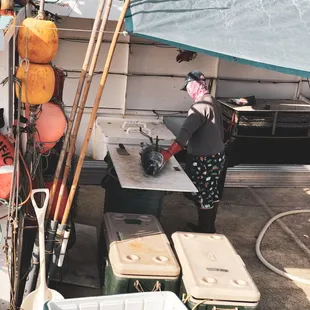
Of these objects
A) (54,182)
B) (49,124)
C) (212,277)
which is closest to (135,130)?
(49,124)

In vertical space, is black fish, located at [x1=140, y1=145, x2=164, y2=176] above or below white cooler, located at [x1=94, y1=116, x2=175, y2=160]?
above

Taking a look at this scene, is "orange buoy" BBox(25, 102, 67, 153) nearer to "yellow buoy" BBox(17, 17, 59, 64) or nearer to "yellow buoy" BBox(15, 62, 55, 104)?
"yellow buoy" BBox(15, 62, 55, 104)

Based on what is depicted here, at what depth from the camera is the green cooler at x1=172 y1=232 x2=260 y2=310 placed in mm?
3943

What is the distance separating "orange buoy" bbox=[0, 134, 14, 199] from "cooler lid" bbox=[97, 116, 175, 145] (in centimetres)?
270

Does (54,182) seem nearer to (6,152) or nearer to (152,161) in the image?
(6,152)

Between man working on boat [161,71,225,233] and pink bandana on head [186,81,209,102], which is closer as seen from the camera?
man working on boat [161,71,225,233]

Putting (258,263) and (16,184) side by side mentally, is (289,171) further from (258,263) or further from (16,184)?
(16,184)

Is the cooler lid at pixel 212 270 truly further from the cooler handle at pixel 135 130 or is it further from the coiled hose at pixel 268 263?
the cooler handle at pixel 135 130

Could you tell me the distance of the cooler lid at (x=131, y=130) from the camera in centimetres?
688

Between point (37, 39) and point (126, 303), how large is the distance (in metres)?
2.19

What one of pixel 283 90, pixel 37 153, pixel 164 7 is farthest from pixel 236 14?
pixel 283 90

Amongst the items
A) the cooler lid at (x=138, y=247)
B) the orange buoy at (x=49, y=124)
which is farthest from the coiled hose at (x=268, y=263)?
the orange buoy at (x=49, y=124)

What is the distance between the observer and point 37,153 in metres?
4.57

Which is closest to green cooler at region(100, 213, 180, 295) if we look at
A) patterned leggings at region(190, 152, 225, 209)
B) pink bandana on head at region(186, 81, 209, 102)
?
patterned leggings at region(190, 152, 225, 209)
